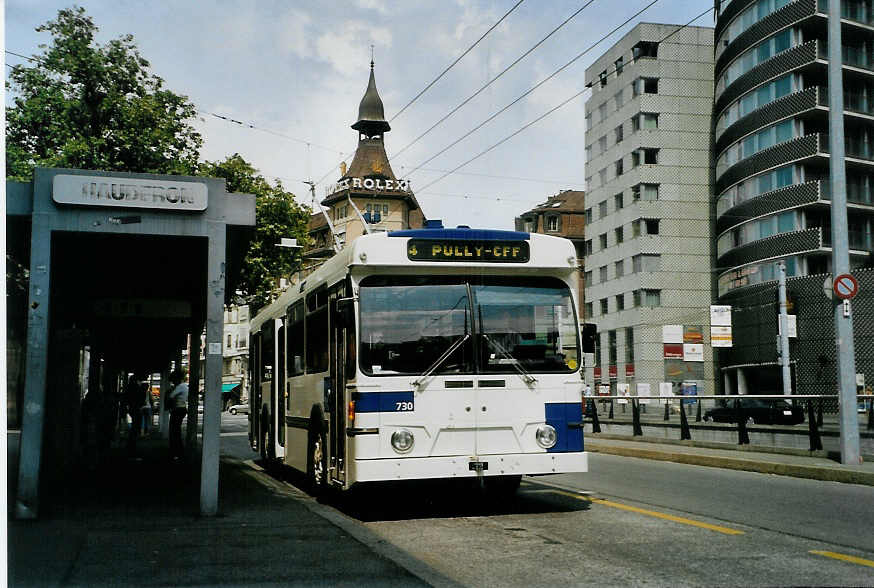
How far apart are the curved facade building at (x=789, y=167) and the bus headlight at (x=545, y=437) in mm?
45105

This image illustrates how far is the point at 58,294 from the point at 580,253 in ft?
275

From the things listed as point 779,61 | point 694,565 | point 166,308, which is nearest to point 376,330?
point 694,565

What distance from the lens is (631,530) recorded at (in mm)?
9438

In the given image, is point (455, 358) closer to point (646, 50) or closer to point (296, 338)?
point (296, 338)

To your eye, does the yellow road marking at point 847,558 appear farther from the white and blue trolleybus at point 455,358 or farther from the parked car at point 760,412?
the parked car at point 760,412

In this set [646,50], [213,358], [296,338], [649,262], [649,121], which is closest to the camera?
[213,358]

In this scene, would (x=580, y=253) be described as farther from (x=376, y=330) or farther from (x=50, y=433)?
(x=376, y=330)

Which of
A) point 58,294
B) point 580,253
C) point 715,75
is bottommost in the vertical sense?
point 58,294

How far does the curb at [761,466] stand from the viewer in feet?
48.2

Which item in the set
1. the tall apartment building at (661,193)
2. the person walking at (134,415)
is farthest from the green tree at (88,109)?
the tall apartment building at (661,193)

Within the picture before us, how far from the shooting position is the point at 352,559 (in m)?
7.85

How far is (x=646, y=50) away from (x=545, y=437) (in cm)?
6682

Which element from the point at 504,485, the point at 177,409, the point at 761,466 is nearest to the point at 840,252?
the point at 761,466

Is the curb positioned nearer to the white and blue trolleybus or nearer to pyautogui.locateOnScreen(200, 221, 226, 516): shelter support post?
the white and blue trolleybus
